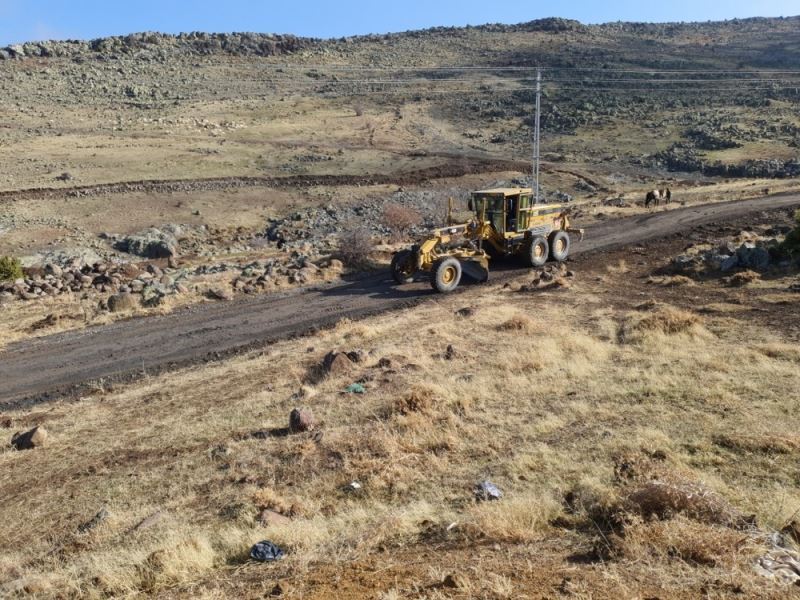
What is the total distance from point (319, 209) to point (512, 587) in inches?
1455

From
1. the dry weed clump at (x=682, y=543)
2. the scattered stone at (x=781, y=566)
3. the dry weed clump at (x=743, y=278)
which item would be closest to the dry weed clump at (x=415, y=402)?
the dry weed clump at (x=682, y=543)

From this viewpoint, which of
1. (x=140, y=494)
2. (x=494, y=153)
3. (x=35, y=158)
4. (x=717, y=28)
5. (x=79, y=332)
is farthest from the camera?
(x=717, y=28)

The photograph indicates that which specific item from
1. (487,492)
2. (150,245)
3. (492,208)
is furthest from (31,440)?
(150,245)

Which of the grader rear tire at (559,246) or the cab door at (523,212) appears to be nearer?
the cab door at (523,212)

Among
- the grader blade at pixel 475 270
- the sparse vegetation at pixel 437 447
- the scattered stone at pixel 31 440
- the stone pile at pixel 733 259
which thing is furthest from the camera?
the grader blade at pixel 475 270

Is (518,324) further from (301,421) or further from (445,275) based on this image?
(301,421)

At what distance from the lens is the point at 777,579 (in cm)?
518

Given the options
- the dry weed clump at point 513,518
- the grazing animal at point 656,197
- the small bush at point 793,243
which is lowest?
the dry weed clump at point 513,518

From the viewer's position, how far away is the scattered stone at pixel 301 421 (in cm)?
1098

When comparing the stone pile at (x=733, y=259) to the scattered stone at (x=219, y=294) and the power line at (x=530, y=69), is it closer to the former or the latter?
the scattered stone at (x=219, y=294)

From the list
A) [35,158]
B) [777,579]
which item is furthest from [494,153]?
[777,579]

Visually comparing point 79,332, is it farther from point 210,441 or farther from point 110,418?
point 210,441

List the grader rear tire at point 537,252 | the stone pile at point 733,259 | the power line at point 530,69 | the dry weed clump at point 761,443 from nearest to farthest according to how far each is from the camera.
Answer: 1. the dry weed clump at point 761,443
2. the stone pile at point 733,259
3. the grader rear tire at point 537,252
4. the power line at point 530,69

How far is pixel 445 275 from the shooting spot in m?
20.5
